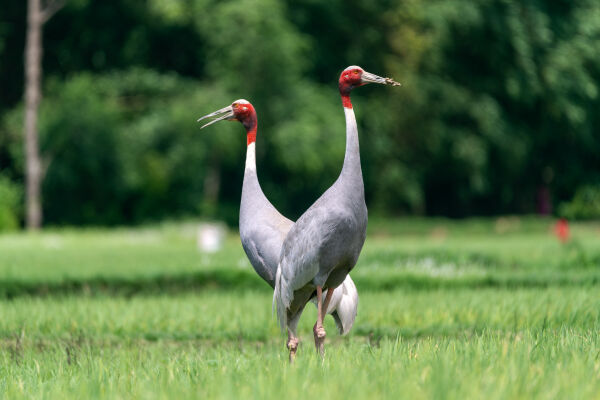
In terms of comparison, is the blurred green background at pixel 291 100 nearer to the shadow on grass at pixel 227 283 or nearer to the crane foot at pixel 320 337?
the shadow on grass at pixel 227 283

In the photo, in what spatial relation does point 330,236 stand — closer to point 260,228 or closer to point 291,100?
point 260,228

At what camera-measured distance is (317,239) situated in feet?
17.7

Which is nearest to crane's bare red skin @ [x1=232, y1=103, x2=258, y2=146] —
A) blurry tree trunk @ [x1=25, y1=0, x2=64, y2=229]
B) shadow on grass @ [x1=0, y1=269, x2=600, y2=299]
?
shadow on grass @ [x1=0, y1=269, x2=600, y2=299]

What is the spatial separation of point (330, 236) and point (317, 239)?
87 mm

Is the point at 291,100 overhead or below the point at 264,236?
overhead

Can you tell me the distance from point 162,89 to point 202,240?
11.7m

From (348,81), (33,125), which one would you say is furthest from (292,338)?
(33,125)

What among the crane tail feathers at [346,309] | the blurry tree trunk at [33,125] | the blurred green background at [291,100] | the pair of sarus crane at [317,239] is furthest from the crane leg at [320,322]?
the blurry tree trunk at [33,125]

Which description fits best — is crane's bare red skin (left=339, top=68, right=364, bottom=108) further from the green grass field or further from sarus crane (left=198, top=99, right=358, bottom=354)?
the green grass field

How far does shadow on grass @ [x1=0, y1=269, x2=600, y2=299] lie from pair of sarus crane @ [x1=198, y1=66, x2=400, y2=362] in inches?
204

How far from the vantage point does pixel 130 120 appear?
29516mm

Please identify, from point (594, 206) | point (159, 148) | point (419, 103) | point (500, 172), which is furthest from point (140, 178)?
point (594, 206)

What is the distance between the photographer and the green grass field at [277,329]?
4234 millimetres

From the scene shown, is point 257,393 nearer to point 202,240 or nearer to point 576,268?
point 576,268
